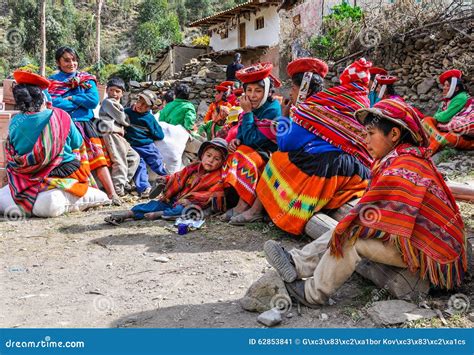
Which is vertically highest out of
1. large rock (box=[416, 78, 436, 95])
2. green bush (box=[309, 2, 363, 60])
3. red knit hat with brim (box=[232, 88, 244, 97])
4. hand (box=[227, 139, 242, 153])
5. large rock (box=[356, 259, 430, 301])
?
green bush (box=[309, 2, 363, 60])

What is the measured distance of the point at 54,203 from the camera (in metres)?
5.16

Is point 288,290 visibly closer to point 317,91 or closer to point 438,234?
point 438,234

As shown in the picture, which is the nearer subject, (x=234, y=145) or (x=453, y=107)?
(x=234, y=145)

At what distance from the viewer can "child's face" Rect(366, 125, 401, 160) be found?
263 centimetres

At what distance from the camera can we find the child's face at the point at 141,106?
21.5 feet

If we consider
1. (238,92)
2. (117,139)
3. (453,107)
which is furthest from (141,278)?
(453,107)

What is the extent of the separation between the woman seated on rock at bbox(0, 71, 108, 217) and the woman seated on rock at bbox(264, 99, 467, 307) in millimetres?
3590

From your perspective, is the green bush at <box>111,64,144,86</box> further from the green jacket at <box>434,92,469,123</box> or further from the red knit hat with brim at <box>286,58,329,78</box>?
the red knit hat with brim at <box>286,58,329,78</box>

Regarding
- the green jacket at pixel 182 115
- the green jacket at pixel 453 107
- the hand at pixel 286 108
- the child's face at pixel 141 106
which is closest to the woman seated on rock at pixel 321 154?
the hand at pixel 286 108

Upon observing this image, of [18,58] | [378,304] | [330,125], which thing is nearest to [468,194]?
[330,125]

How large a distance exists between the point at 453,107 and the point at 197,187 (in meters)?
5.39

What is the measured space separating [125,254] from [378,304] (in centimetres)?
220

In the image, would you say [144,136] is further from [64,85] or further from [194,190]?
[194,190]

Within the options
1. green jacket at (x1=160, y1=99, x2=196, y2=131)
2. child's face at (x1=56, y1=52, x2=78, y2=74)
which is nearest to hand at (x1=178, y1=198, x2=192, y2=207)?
child's face at (x1=56, y1=52, x2=78, y2=74)
